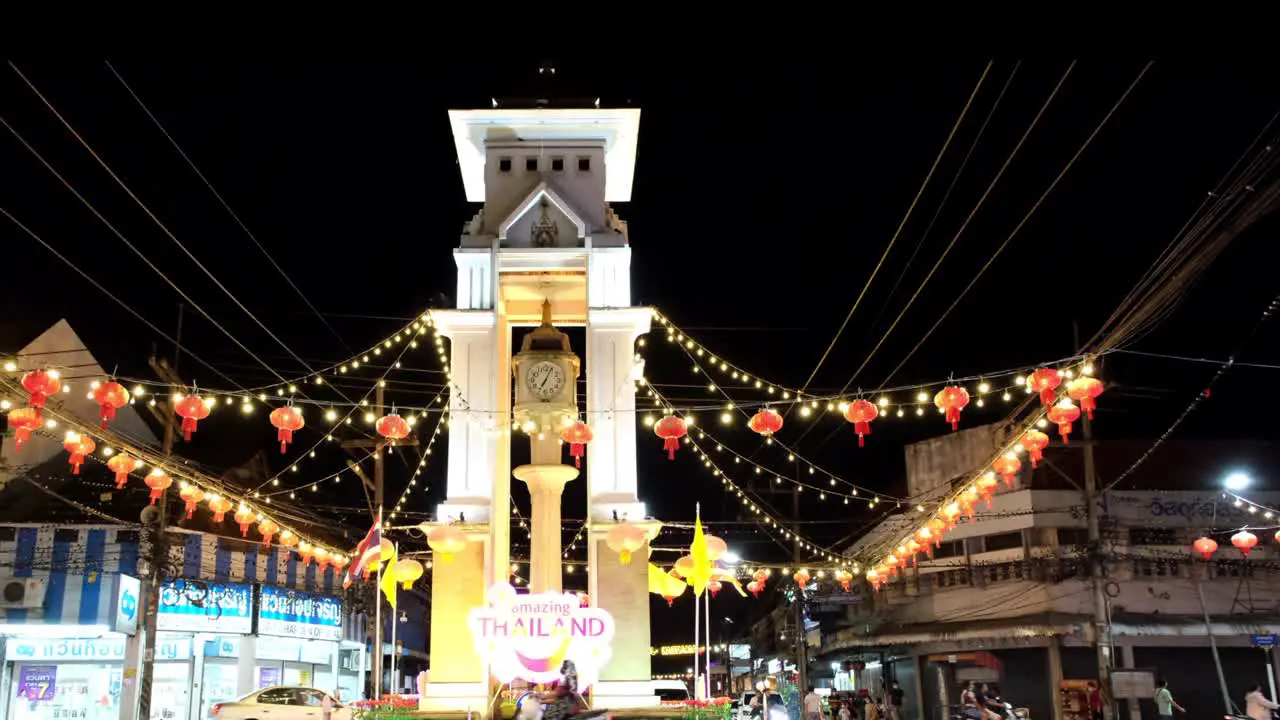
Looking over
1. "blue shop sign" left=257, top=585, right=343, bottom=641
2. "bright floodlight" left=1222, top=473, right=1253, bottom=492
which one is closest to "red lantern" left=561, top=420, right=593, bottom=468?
"blue shop sign" left=257, top=585, right=343, bottom=641

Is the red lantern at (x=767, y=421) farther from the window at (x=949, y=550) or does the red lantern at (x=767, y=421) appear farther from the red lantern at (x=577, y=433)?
the window at (x=949, y=550)

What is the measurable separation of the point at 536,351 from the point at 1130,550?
18517 mm

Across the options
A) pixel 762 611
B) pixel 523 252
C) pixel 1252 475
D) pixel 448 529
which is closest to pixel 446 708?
pixel 448 529

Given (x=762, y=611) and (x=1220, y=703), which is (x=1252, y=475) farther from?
(x=762, y=611)

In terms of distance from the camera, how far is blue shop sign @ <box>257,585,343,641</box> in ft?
84.2

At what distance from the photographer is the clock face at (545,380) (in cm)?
1374

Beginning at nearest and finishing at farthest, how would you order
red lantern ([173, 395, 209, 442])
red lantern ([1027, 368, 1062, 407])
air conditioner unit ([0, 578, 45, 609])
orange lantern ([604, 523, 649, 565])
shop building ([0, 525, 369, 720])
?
red lantern ([1027, 368, 1062, 407])
red lantern ([173, 395, 209, 442])
orange lantern ([604, 523, 649, 565])
air conditioner unit ([0, 578, 45, 609])
shop building ([0, 525, 369, 720])

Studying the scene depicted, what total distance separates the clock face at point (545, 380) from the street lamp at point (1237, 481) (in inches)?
764

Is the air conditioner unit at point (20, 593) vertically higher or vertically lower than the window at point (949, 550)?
lower

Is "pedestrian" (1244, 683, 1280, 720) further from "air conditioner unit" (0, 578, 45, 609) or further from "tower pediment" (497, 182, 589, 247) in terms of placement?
"air conditioner unit" (0, 578, 45, 609)

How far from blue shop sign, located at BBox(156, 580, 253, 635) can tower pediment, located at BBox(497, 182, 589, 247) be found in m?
14.0

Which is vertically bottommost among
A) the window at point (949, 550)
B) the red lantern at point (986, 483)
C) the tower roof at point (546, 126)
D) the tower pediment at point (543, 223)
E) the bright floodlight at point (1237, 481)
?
the window at point (949, 550)

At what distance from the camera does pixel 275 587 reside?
85.3 ft

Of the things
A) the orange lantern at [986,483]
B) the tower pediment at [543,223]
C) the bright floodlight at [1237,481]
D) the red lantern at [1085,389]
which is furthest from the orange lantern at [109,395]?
the bright floodlight at [1237,481]
